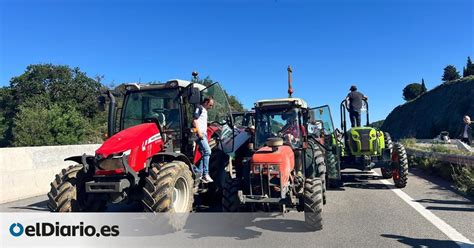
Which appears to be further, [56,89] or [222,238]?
[56,89]

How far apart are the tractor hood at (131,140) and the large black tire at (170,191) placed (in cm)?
44

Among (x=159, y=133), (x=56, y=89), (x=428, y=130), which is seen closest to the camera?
(x=159, y=133)

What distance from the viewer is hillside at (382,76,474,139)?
51781 mm

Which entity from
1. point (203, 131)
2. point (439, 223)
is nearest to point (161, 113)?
point (203, 131)

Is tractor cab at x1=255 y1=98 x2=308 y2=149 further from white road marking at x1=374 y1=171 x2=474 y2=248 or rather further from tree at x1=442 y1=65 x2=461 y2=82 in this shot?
tree at x1=442 y1=65 x2=461 y2=82

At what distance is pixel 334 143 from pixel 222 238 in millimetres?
5967

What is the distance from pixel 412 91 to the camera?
99.5 m

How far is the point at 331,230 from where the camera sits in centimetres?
593

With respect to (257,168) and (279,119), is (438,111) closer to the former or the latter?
(279,119)

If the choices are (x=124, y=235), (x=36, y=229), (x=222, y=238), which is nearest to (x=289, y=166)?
(x=222, y=238)

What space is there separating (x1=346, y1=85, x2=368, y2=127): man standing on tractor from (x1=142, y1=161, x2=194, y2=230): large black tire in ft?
22.8

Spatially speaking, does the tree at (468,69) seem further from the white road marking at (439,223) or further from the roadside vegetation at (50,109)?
the white road marking at (439,223)

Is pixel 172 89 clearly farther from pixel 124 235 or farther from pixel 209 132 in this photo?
pixel 124 235

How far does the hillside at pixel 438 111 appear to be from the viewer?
51.8 m
